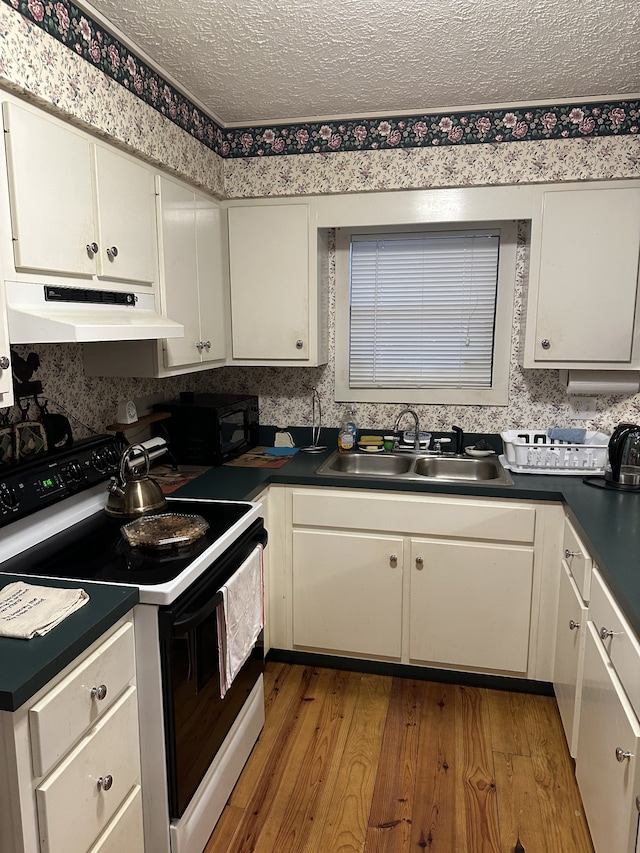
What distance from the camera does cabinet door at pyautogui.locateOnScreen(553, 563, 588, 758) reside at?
1.98m

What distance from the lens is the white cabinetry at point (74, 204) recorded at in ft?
5.01

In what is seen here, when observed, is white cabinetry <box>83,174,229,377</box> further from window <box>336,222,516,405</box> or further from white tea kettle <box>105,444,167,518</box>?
window <box>336,222,516,405</box>

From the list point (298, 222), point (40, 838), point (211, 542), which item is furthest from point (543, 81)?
point (40, 838)

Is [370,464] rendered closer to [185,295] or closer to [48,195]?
[185,295]

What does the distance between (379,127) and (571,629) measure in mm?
2228

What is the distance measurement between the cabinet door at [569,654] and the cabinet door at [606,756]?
72 millimetres

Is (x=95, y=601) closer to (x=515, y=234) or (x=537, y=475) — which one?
(x=537, y=475)

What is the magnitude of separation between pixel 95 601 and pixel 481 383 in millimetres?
2187

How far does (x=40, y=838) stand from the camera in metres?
1.18

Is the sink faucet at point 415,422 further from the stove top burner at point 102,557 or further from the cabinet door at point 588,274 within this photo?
the stove top burner at point 102,557

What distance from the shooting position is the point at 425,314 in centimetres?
307

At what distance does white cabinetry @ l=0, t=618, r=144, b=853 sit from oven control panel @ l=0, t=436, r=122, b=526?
0.50 metres

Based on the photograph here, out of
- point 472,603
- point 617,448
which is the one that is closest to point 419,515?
point 472,603

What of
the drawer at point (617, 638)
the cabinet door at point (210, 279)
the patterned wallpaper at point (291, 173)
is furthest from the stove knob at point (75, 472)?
the drawer at point (617, 638)
